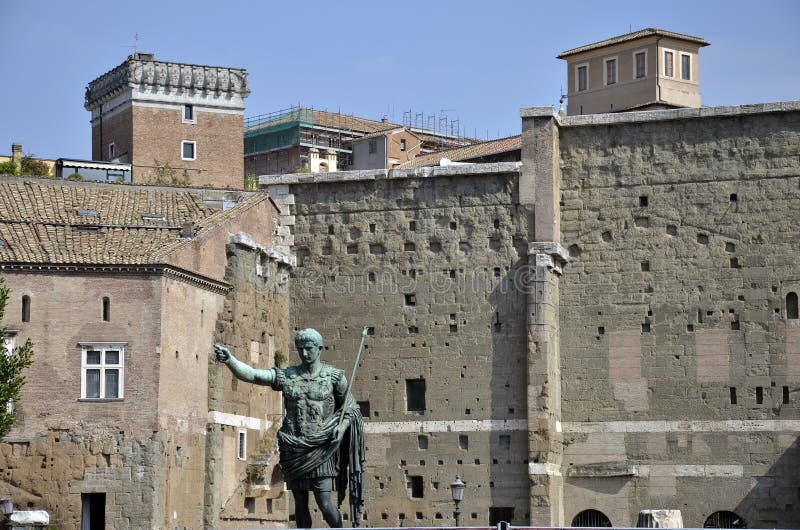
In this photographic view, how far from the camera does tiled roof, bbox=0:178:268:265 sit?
3831 centimetres

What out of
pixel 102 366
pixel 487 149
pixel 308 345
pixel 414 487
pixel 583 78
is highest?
pixel 583 78

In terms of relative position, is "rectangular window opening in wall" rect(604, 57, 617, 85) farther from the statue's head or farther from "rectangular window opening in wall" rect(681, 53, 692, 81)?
the statue's head

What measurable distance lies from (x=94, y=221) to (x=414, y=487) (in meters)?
10.2

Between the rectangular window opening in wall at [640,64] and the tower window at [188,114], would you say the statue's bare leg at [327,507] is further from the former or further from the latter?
the rectangular window opening in wall at [640,64]

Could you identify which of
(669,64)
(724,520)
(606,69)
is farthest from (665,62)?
(724,520)

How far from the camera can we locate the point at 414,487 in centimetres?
4291

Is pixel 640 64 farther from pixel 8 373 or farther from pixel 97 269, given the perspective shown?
pixel 8 373

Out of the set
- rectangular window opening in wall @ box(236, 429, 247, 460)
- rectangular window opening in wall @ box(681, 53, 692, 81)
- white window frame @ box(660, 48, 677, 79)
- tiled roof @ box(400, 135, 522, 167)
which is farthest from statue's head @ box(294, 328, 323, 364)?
rectangular window opening in wall @ box(681, 53, 692, 81)

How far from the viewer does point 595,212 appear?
142 feet

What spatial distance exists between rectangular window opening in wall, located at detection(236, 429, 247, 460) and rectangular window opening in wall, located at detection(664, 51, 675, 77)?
24422 millimetres

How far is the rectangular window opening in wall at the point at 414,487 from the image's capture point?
4281 centimetres

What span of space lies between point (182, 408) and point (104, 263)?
3.72 meters

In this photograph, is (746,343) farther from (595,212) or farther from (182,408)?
(182,408)

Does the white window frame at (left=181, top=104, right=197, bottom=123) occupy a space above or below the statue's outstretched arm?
above
